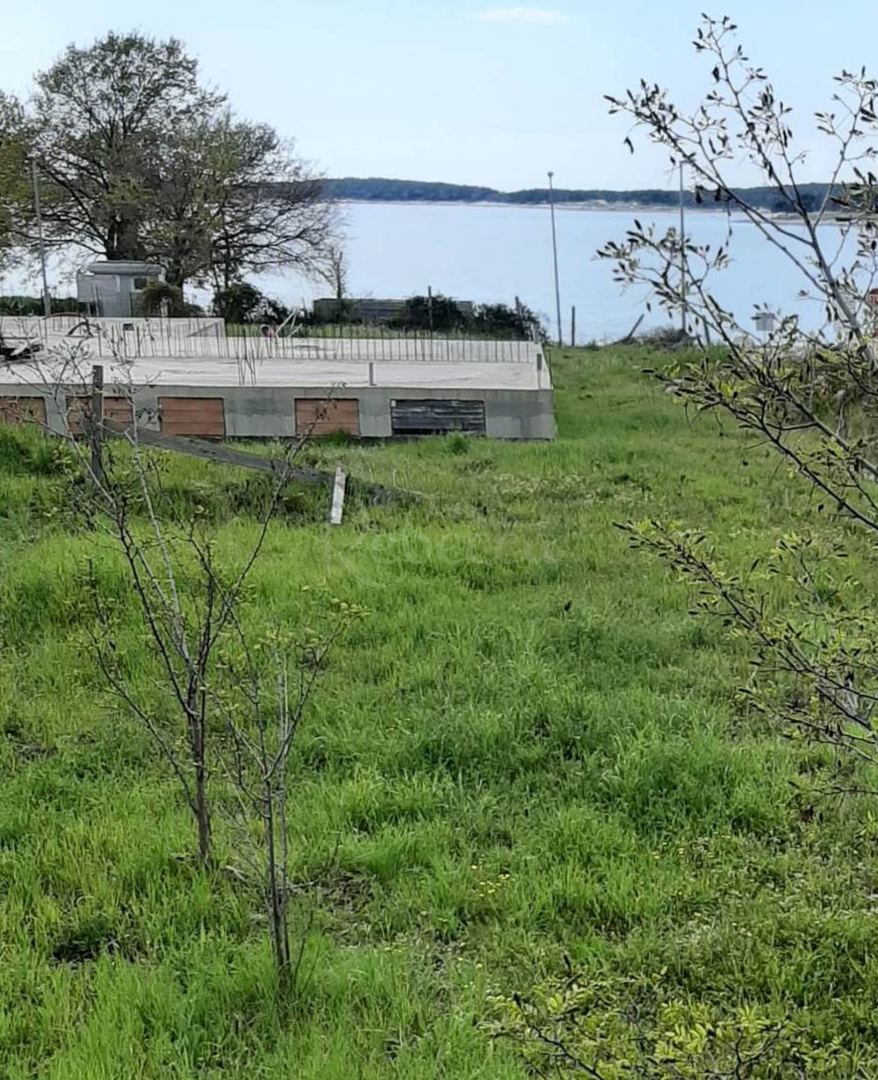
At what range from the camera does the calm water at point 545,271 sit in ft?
6.14

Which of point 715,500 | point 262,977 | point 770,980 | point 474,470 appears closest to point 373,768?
point 262,977

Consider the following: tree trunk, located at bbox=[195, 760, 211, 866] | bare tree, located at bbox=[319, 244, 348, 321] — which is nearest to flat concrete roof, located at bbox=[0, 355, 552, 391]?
tree trunk, located at bbox=[195, 760, 211, 866]

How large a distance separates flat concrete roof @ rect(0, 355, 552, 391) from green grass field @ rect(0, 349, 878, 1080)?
6.85 metres

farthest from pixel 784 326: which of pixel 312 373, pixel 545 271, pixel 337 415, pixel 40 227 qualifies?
pixel 545 271

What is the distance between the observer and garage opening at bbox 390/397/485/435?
12.6 m

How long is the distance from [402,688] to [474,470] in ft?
18.8

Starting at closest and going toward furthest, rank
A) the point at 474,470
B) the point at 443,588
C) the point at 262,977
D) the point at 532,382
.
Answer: the point at 262,977 < the point at 443,588 < the point at 474,470 < the point at 532,382

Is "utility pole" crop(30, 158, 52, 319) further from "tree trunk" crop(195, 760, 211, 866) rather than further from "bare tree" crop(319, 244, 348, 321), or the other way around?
"tree trunk" crop(195, 760, 211, 866)

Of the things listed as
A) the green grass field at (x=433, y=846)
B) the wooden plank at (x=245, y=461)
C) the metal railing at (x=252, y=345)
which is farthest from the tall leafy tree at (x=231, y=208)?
the green grass field at (x=433, y=846)

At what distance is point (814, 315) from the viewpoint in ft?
5.62

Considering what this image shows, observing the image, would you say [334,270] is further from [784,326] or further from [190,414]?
[784,326]

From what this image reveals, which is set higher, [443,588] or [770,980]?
[443,588]

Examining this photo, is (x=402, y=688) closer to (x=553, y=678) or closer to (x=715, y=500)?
(x=553, y=678)

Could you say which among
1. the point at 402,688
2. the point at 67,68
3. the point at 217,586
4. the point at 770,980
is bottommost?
the point at 770,980
